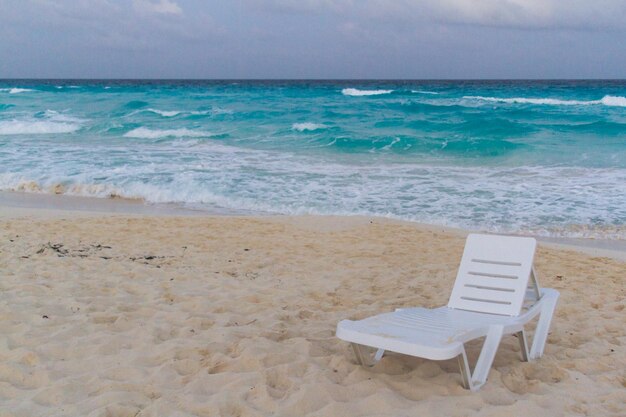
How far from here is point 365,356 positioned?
3914 mm

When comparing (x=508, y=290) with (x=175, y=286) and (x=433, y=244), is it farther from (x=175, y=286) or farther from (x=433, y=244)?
(x=433, y=244)

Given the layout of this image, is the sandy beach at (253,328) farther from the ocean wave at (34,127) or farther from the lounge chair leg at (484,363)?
the ocean wave at (34,127)

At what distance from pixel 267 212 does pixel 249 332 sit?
6.08 m

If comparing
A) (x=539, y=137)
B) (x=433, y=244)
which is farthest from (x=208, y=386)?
(x=539, y=137)

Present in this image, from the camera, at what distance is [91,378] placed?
3.72 meters

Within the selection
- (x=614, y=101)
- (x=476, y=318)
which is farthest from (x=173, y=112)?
(x=476, y=318)

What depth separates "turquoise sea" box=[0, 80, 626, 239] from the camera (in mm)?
10602

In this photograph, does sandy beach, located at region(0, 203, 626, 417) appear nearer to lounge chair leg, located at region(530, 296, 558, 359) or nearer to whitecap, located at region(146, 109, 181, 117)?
lounge chair leg, located at region(530, 296, 558, 359)

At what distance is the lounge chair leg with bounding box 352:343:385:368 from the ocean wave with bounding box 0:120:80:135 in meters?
22.0

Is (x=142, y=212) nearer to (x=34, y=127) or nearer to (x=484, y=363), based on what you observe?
(x=484, y=363)

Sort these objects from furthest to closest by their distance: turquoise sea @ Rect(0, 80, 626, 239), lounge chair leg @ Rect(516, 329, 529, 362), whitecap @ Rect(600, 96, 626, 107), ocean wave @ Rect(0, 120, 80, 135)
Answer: whitecap @ Rect(600, 96, 626, 107)
ocean wave @ Rect(0, 120, 80, 135)
turquoise sea @ Rect(0, 80, 626, 239)
lounge chair leg @ Rect(516, 329, 529, 362)

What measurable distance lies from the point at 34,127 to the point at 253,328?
2235 cm

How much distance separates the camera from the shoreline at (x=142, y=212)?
8367 mm

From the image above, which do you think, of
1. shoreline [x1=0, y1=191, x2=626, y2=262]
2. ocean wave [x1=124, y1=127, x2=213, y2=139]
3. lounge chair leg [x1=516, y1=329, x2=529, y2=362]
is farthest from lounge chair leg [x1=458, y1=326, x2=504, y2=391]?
ocean wave [x1=124, y1=127, x2=213, y2=139]
